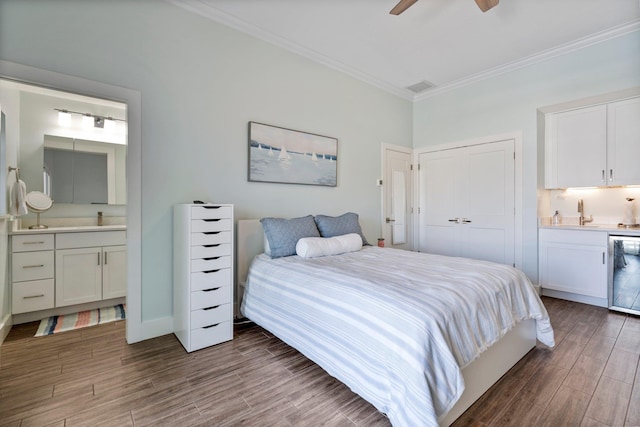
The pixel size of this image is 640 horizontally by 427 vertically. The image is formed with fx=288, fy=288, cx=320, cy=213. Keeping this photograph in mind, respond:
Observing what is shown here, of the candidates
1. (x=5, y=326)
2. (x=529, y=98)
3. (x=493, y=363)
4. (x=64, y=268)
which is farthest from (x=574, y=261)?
(x=5, y=326)

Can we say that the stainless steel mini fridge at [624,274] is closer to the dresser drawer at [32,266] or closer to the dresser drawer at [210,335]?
the dresser drawer at [210,335]

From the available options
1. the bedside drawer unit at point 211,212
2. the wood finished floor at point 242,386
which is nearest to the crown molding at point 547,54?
the wood finished floor at point 242,386

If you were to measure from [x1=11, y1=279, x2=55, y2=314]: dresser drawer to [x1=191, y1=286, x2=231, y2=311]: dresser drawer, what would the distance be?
1855 millimetres

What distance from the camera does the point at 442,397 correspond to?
50.9 inches

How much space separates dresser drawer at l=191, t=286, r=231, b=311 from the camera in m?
2.24

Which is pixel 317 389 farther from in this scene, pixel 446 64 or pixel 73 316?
pixel 446 64

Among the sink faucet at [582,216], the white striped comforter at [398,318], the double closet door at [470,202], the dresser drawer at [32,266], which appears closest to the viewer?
the white striped comforter at [398,318]

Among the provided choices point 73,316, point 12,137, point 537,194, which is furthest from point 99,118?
point 537,194

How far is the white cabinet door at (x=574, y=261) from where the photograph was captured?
317 cm

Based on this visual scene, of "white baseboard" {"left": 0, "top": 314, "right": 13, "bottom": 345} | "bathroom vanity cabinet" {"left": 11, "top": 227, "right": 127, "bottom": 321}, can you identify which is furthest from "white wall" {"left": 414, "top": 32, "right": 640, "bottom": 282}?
"white baseboard" {"left": 0, "top": 314, "right": 13, "bottom": 345}

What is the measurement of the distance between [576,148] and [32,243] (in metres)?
6.03

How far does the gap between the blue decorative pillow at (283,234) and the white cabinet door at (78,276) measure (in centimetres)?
199

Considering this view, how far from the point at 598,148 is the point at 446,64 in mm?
2007

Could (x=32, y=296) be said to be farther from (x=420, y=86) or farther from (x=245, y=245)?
(x=420, y=86)
